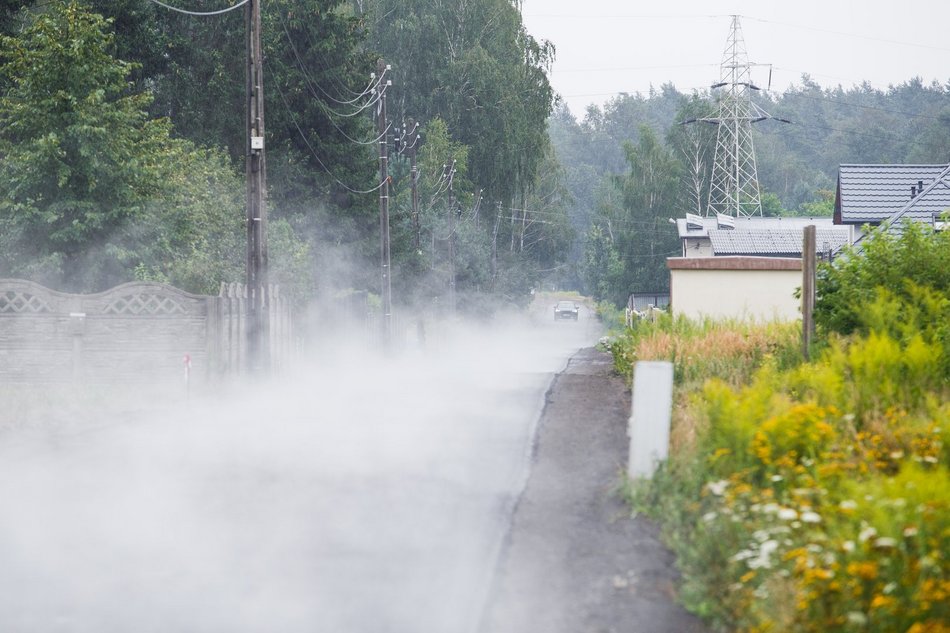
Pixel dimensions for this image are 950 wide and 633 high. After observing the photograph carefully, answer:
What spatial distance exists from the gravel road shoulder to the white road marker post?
366mm

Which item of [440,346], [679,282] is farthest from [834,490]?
[440,346]

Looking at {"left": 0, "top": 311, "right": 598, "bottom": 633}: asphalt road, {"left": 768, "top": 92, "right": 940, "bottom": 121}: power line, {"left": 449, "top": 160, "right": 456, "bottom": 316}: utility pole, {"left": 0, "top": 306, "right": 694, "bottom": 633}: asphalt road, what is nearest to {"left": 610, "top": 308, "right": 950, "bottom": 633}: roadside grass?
{"left": 0, "top": 306, "right": 694, "bottom": 633}: asphalt road

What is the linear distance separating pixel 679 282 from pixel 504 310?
44052 millimetres

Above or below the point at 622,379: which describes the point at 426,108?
above

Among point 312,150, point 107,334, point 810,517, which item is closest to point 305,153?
point 312,150

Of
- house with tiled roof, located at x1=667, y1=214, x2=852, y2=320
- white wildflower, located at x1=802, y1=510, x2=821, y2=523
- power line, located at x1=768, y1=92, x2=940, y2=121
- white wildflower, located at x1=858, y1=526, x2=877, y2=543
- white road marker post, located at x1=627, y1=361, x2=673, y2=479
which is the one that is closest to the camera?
white wildflower, located at x1=858, y1=526, x2=877, y2=543

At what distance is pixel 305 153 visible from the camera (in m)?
38.1

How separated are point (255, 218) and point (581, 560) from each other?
14694 mm

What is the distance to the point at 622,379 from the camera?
18562mm

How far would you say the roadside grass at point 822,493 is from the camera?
5684 millimetres

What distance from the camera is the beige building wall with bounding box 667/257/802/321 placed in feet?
80.6

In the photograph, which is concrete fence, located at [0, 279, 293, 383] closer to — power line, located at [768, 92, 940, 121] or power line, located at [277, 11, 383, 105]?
power line, located at [277, 11, 383, 105]

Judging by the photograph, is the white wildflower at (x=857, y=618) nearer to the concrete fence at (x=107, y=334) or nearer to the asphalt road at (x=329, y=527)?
the asphalt road at (x=329, y=527)

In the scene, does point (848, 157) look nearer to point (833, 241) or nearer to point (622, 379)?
point (833, 241)
